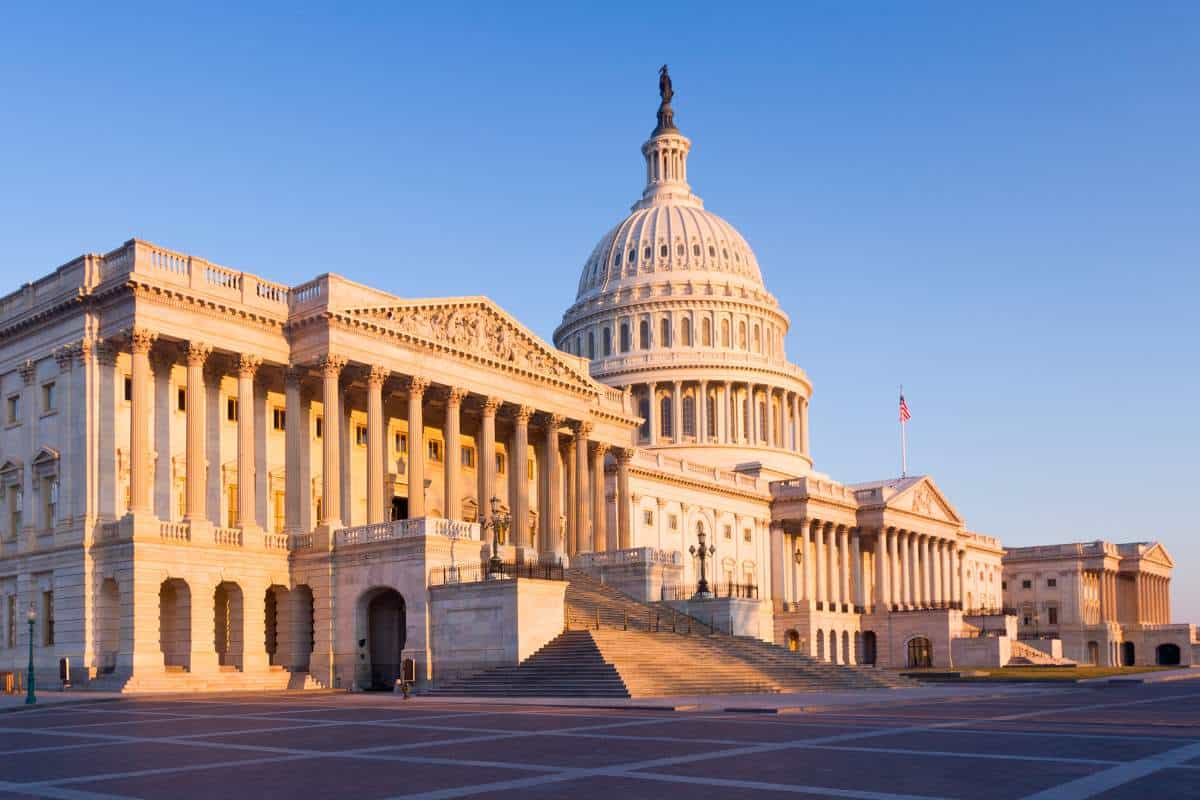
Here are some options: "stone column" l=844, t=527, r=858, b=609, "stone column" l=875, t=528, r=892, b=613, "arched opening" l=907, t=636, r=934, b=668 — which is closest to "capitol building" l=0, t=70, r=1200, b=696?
"stone column" l=844, t=527, r=858, b=609

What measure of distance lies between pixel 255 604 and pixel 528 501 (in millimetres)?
24718

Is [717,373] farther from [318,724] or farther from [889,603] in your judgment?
[318,724]

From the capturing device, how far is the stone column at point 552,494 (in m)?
79.6

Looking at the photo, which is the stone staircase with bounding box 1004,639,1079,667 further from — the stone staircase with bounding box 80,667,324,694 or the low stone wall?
the stone staircase with bounding box 80,667,324,694

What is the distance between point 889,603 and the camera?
132000 millimetres

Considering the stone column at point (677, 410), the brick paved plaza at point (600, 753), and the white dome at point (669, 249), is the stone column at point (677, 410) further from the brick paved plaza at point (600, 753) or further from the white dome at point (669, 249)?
the brick paved plaza at point (600, 753)

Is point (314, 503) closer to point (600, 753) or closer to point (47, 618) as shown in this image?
point (47, 618)

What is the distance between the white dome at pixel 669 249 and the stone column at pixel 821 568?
3775 cm

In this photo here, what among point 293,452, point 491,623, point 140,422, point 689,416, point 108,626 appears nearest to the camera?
point 491,623

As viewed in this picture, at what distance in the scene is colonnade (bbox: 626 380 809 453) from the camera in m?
144

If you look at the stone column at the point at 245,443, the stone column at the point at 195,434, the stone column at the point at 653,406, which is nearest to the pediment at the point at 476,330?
the stone column at the point at 245,443

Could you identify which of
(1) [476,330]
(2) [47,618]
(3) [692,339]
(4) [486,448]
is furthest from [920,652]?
(2) [47,618]

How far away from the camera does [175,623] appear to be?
60.1m

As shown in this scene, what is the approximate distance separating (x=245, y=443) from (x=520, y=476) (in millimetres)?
18759
